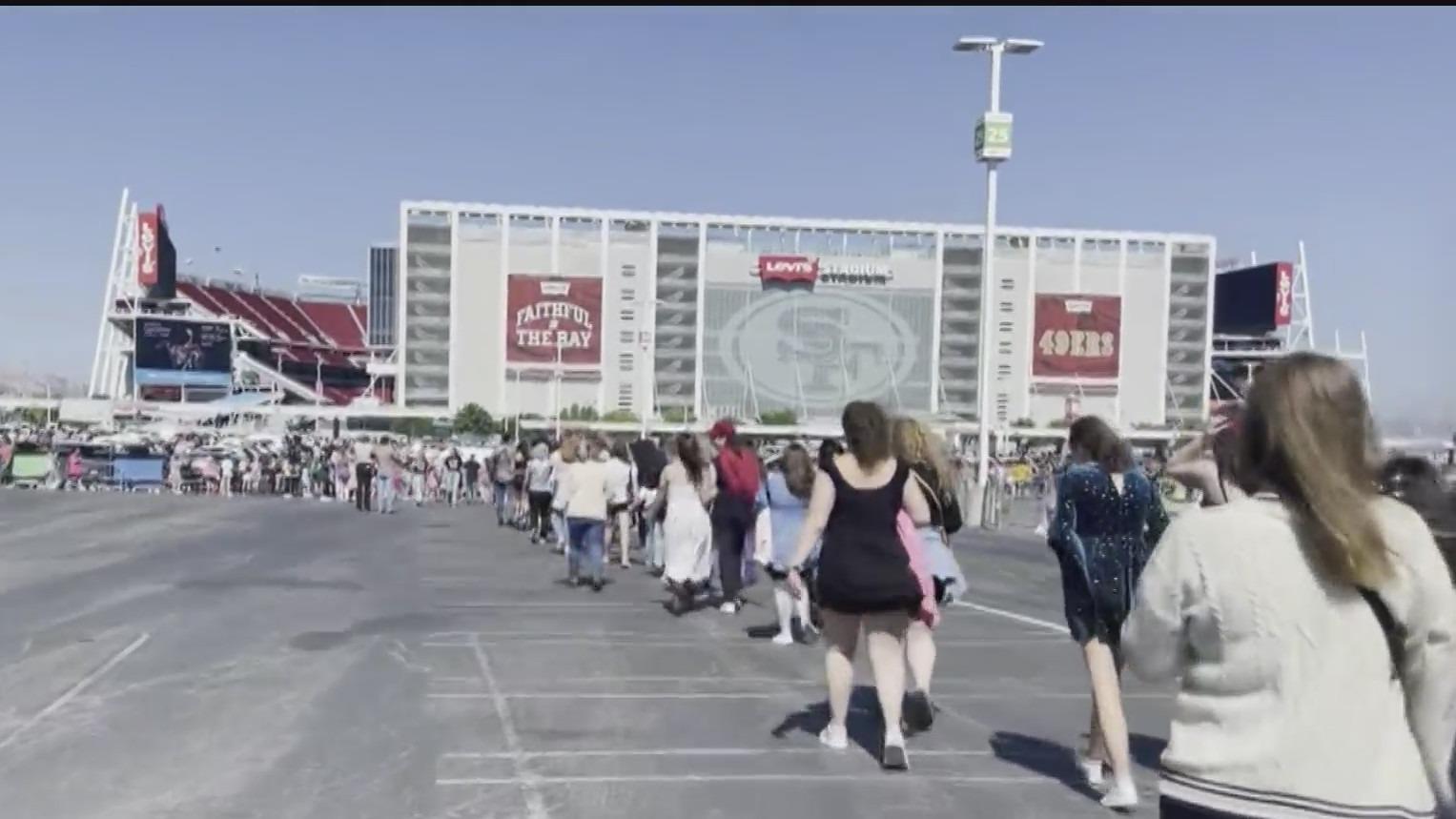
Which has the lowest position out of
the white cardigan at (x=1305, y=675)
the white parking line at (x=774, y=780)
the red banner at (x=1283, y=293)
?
the white parking line at (x=774, y=780)

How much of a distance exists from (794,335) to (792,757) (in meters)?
124

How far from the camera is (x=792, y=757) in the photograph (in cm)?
791

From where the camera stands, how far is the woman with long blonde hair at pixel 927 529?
847 cm

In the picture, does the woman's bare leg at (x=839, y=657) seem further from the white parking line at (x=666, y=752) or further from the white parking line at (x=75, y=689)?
the white parking line at (x=75, y=689)

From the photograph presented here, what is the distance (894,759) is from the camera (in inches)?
298

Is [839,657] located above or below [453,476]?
above

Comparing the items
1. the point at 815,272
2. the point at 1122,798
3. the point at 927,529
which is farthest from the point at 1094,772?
the point at 815,272

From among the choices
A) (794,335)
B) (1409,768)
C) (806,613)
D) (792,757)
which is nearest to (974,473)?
(806,613)

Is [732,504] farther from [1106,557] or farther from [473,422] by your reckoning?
[473,422]

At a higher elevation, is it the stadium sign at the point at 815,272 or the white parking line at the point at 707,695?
the stadium sign at the point at 815,272

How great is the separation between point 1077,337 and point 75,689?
424 feet

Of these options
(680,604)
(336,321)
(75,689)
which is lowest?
(680,604)

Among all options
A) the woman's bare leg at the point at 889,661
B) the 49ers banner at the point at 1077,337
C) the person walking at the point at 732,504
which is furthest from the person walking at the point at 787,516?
the 49ers banner at the point at 1077,337

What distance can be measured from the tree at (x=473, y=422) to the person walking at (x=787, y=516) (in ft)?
344
